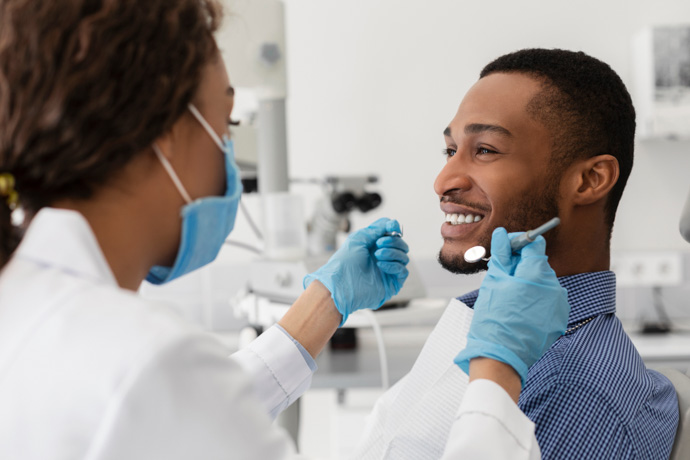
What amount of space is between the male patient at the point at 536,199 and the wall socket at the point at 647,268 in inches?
67.4

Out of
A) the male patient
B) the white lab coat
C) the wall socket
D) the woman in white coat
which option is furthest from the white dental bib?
the wall socket

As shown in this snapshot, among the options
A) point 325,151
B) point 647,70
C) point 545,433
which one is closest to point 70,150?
point 545,433

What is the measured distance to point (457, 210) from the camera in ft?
3.95

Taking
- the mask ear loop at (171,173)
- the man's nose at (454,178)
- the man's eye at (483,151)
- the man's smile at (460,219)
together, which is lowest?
the man's smile at (460,219)

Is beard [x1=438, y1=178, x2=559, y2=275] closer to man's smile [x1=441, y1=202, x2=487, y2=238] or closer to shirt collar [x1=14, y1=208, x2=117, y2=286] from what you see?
man's smile [x1=441, y1=202, x2=487, y2=238]

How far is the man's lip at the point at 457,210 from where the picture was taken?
118 centimetres

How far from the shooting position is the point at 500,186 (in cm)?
115

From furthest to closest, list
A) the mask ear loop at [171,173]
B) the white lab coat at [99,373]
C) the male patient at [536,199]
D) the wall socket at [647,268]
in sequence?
1. the wall socket at [647,268]
2. the male patient at [536,199]
3. the mask ear loop at [171,173]
4. the white lab coat at [99,373]

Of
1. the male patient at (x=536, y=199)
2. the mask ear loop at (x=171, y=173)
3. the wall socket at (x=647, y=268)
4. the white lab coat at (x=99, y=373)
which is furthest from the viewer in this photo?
the wall socket at (x=647, y=268)

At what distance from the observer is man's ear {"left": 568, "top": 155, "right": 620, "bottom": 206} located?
3.66ft

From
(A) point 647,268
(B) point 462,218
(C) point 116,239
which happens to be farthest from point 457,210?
(A) point 647,268

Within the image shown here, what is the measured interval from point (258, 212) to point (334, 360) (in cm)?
111

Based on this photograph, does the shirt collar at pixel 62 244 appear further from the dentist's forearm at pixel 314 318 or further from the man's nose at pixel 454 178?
the man's nose at pixel 454 178

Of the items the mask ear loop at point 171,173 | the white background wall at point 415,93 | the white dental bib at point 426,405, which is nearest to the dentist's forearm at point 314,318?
the white dental bib at point 426,405
